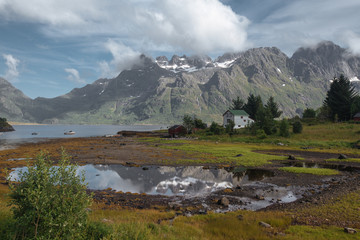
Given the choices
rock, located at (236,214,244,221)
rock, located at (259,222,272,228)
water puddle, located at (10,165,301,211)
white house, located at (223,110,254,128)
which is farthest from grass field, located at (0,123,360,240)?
white house, located at (223,110,254,128)

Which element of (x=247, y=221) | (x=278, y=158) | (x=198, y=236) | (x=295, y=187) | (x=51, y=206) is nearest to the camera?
(x=51, y=206)

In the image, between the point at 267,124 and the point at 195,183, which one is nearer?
the point at 195,183

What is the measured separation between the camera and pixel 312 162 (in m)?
44.2

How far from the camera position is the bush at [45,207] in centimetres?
820

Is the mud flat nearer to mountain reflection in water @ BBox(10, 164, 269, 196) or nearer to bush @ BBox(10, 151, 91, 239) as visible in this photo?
mountain reflection in water @ BBox(10, 164, 269, 196)

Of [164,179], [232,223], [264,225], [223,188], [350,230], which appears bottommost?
[164,179]

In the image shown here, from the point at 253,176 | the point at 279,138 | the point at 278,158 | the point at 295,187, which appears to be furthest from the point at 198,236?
the point at 279,138

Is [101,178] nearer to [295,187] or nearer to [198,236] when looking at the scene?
[198,236]

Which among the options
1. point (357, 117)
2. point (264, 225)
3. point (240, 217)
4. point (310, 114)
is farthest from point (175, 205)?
point (310, 114)

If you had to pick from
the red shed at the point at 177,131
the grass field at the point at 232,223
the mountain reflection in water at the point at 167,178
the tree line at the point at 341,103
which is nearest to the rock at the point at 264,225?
the grass field at the point at 232,223

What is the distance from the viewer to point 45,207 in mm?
8391

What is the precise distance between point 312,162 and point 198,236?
40673 mm

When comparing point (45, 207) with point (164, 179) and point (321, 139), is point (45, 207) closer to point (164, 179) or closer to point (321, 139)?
point (164, 179)

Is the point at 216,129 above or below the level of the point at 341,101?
below
